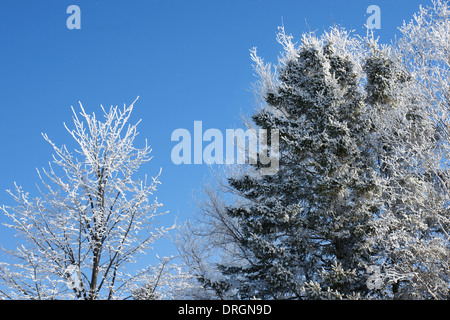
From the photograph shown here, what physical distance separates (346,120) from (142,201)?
6801 mm

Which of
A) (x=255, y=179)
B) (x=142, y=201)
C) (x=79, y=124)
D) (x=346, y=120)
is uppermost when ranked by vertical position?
(x=346, y=120)

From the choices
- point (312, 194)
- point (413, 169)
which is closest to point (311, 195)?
point (312, 194)

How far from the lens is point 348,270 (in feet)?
32.0

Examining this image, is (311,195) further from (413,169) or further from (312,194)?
(413,169)

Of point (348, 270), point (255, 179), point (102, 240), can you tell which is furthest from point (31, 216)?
point (348, 270)

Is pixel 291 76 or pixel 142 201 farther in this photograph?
pixel 291 76
